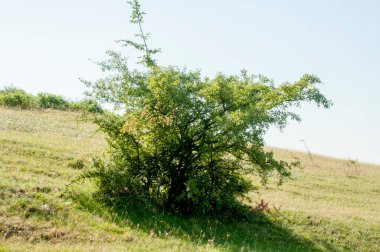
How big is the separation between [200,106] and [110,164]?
423 centimetres

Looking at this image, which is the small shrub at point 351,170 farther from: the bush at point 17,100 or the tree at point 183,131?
the bush at point 17,100

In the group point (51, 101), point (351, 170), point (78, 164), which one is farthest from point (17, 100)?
point (351, 170)

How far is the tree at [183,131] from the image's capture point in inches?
620

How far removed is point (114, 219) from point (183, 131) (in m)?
4.21

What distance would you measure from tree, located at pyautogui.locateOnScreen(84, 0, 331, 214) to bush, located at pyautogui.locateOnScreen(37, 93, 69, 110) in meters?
→ 34.3

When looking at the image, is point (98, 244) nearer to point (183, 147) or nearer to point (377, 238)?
point (183, 147)

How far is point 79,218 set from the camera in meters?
13.5

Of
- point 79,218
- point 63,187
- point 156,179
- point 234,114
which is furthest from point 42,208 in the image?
point 234,114

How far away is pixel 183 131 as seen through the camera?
16.3m

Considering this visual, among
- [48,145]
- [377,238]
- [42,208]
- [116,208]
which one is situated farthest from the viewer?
[48,145]

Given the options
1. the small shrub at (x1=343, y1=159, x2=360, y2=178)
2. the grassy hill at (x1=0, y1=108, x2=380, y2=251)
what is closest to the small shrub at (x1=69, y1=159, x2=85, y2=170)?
the grassy hill at (x1=0, y1=108, x2=380, y2=251)

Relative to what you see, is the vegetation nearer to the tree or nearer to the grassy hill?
the grassy hill

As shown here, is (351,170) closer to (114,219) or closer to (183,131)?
(183,131)

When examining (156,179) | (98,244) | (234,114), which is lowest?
(98,244)
